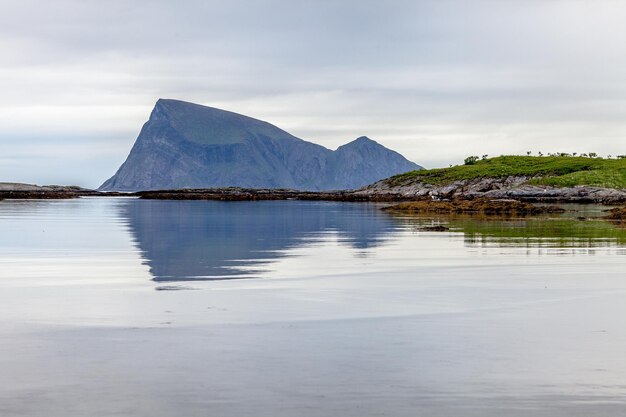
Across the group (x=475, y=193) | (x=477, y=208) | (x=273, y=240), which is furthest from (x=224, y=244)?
(x=475, y=193)

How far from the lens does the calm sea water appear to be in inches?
439

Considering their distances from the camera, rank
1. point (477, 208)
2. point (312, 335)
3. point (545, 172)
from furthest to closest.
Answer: point (545, 172), point (477, 208), point (312, 335)

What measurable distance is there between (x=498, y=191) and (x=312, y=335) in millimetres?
140920

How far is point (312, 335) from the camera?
1548cm

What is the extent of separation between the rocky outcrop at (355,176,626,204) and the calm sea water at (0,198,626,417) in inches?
4255

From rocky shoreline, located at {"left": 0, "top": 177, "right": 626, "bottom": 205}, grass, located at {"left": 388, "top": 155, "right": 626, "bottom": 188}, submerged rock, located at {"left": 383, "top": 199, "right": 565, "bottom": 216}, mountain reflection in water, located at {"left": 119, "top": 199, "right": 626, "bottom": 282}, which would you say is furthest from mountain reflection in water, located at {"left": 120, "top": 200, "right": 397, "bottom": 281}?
grass, located at {"left": 388, "top": 155, "right": 626, "bottom": 188}

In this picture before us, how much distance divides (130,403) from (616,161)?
18280cm

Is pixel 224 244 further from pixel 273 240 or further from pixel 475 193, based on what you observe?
pixel 475 193

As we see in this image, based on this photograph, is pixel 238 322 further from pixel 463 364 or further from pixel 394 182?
pixel 394 182

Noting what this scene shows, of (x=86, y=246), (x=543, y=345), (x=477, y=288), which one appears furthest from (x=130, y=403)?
(x=86, y=246)

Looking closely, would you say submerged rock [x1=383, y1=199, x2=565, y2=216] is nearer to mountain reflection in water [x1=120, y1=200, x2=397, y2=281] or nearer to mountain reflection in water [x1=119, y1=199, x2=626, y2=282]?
mountain reflection in water [x1=119, y1=199, x2=626, y2=282]

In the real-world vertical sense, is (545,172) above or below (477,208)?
above

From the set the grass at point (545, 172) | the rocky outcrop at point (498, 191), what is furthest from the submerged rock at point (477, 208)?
the grass at point (545, 172)

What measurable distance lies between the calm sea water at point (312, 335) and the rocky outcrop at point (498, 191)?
10809 centimetres
